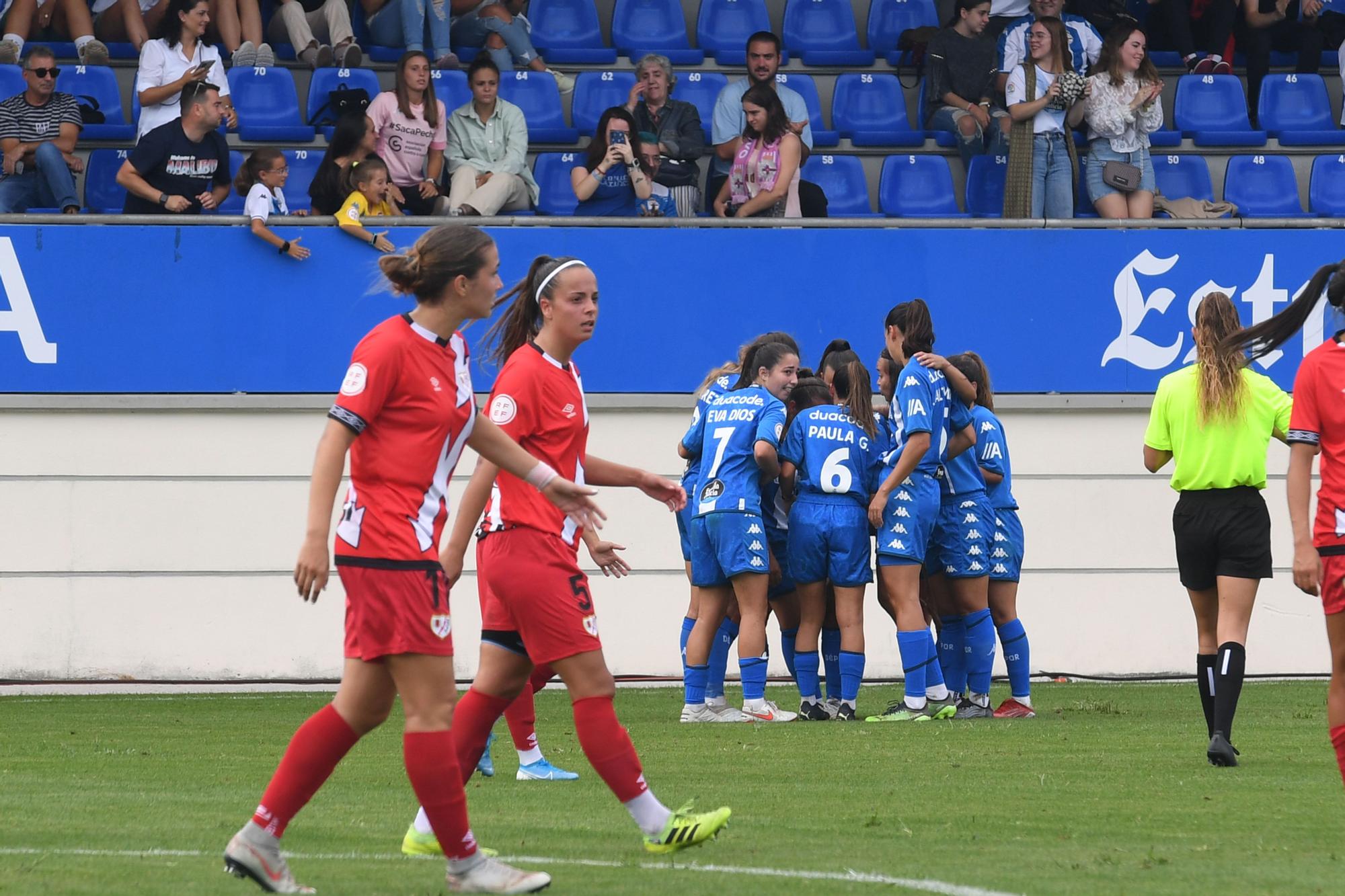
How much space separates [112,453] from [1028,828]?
895 centimetres

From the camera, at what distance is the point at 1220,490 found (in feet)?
24.6

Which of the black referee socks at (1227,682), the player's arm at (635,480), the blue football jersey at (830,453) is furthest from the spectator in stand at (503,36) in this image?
the player's arm at (635,480)

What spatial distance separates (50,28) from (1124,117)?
31.6ft

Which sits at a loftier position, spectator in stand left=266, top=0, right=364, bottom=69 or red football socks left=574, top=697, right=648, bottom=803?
spectator in stand left=266, top=0, right=364, bottom=69

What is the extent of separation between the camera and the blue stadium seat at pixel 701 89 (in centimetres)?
1497

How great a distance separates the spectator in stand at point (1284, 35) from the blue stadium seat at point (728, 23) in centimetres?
467

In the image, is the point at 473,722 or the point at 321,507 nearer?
the point at 321,507

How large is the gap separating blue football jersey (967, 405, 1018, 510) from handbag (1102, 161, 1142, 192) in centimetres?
462

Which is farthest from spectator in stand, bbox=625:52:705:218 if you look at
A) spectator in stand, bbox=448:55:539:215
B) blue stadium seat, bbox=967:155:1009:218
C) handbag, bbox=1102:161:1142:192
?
handbag, bbox=1102:161:1142:192

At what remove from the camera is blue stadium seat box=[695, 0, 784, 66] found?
52.7ft

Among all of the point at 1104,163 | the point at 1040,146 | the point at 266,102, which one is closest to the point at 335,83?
the point at 266,102

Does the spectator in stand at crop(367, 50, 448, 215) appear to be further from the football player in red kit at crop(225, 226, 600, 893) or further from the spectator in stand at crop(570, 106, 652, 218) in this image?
the football player in red kit at crop(225, 226, 600, 893)

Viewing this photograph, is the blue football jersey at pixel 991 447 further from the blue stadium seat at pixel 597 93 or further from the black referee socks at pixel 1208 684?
the blue stadium seat at pixel 597 93

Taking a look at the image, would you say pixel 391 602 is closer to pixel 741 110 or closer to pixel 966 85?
pixel 741 110
